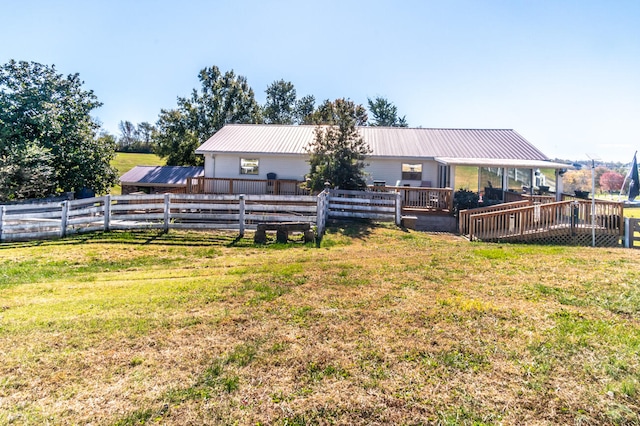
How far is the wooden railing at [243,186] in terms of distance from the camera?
18.6 meters

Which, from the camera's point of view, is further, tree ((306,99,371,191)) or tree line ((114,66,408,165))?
tree line ((114,66,408,165))

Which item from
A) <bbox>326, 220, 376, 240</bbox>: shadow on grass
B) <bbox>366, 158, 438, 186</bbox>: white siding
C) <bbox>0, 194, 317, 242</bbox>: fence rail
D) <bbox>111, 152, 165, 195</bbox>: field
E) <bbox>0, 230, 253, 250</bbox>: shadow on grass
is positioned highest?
<bbox>111, 152, 165, 195</bbox>: field

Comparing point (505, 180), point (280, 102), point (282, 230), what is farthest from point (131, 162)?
point (505, 180)

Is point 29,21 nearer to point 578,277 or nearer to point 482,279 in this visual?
point 482,279

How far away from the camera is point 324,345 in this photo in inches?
156

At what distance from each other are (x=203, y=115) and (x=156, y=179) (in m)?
13.3

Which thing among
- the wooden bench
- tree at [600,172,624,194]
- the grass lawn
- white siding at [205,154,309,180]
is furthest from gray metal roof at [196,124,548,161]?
tree at [600,172,624,194]

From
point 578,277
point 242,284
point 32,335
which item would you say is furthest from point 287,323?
point 578,277

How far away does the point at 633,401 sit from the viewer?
296 cm

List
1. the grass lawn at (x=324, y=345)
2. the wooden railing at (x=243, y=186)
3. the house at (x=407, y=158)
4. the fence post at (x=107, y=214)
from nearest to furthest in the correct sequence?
the grass lawn at (x=324, y=345) → the fence post at (x=107, y=214) → the house at (x=407, y=158) → the wooden railing at (x=243, y=186)

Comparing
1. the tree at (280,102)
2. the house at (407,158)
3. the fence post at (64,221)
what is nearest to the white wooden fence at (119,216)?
the fence post at (64,221)

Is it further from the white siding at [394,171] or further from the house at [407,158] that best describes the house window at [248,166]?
the white siding at [394,171]

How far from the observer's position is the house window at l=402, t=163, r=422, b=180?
19.4m

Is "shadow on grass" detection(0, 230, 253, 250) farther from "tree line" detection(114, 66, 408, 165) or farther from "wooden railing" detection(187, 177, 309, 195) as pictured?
"tree line" detection(114, 66, 408, 165)
